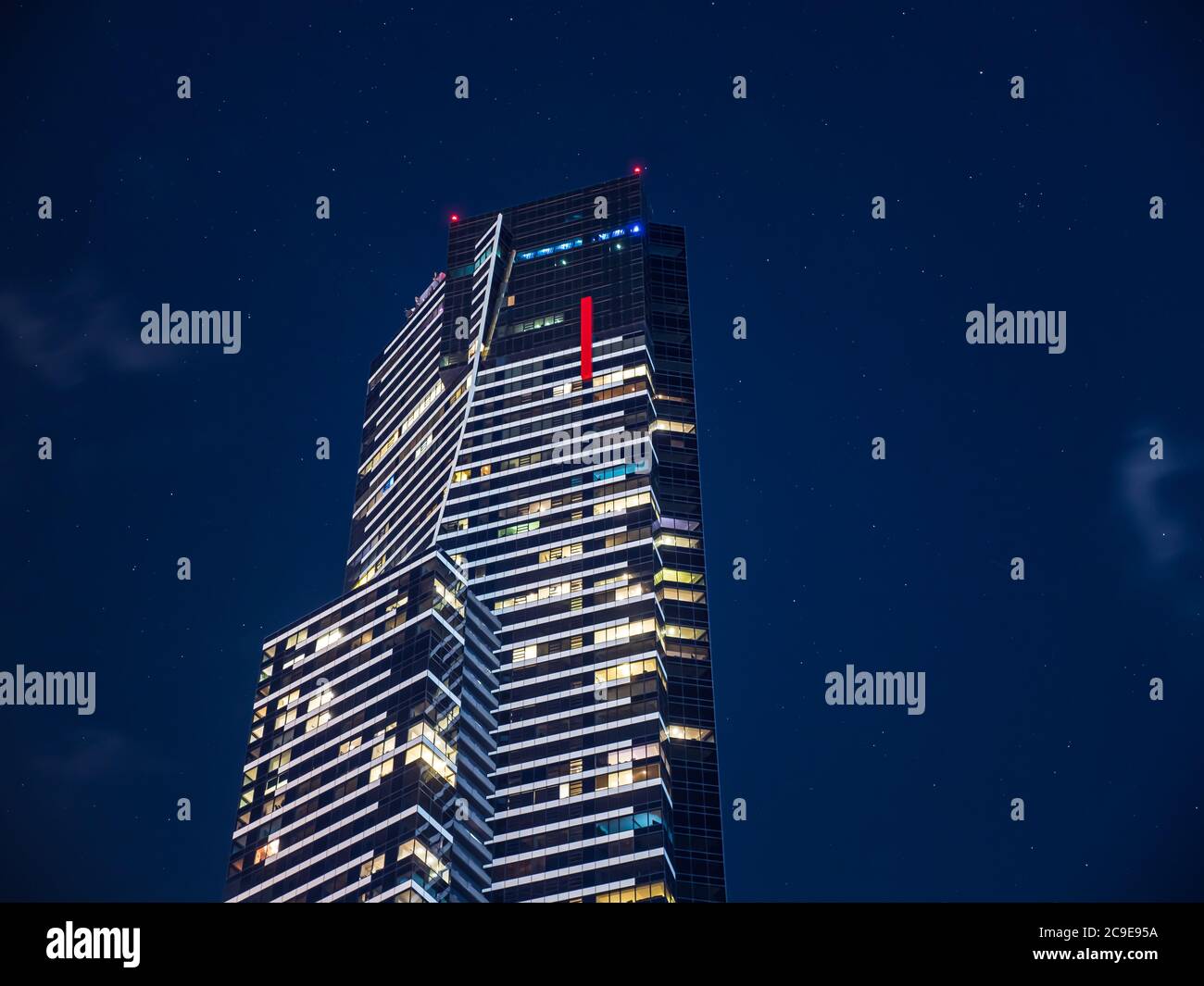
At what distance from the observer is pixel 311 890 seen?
623 feet
